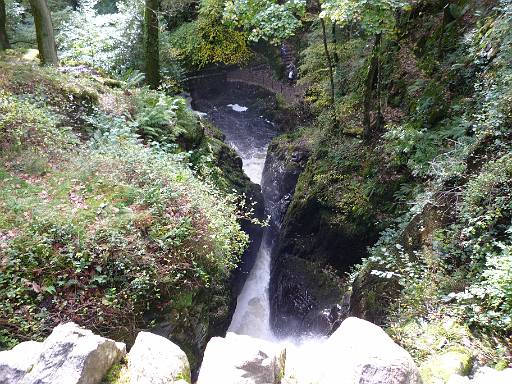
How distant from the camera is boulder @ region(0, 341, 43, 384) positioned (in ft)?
10.5

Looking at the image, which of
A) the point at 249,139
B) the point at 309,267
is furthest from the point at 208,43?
the point at 309,267

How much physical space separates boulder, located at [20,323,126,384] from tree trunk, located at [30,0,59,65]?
871cm

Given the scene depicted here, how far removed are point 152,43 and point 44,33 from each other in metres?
2.74

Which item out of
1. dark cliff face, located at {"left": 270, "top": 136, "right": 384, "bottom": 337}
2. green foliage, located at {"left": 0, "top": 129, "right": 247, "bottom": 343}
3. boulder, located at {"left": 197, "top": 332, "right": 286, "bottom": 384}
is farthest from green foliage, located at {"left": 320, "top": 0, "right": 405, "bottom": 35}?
boulder, located at {"left": 197, "top": 332, "right": 286, "bottom": 384}

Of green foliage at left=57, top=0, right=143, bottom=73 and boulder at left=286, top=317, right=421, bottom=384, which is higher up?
green foliage at left=57, top=0, right=143, bottom=73

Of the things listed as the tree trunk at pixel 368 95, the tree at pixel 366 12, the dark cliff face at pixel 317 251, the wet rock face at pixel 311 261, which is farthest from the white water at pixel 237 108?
the tree at pixel 366 12

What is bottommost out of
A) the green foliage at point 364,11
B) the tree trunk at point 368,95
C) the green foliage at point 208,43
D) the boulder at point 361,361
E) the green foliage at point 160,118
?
the boulder at point 361,361

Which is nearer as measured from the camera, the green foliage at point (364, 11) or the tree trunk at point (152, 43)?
the green foliage at point (364, 11)

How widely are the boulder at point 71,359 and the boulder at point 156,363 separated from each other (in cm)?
27

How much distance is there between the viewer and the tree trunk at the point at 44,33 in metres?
9.52

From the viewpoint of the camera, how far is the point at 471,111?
7.03 metres

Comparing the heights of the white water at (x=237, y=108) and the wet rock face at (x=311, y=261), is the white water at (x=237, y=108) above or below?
above

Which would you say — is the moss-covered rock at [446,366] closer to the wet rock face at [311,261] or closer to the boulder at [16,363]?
the boulder at [16,363]

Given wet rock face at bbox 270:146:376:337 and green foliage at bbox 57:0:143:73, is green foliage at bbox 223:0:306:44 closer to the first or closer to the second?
wet rock face at bbox 270:146:376:337
